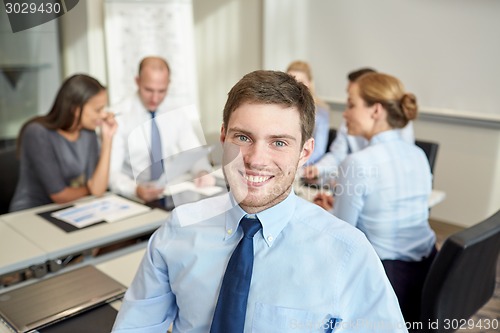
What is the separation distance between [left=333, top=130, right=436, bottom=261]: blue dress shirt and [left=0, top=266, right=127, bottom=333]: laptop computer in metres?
0.97

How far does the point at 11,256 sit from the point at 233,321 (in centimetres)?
105

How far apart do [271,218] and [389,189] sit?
39.8 inches

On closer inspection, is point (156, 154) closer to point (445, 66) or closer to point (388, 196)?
point (388, 196)

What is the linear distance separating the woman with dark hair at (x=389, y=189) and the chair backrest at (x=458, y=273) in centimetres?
18

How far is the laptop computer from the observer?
53.6 inches

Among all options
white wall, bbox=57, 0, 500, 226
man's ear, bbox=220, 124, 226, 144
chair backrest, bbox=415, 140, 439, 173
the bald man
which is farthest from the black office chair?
man's ear, bbox=220, 124, 226, 144

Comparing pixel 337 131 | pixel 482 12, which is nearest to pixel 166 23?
pixel 337 131

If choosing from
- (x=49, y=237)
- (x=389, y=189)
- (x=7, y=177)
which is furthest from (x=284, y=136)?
(x=7, y=177)

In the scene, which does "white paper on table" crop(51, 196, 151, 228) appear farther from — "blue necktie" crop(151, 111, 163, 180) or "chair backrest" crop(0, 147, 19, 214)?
"blue necktie" crop(151, 111, 163, 180)

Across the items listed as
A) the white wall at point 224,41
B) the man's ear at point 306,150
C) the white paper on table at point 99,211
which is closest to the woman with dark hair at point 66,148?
the white paper on table at point 99,211

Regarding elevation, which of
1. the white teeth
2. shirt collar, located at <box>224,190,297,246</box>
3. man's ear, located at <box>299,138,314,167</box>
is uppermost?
man's ear, located at <box>299,138,314,167</box>

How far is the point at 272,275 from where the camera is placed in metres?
1.10

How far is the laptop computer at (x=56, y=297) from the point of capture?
1.36 meters

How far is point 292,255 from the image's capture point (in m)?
1.10
